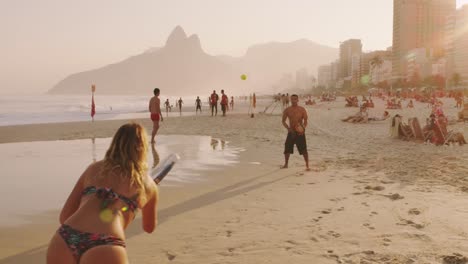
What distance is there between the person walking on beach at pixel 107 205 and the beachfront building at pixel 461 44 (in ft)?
487

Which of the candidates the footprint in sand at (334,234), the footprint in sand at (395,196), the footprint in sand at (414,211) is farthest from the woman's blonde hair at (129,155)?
the footprint in sand at (395,196)

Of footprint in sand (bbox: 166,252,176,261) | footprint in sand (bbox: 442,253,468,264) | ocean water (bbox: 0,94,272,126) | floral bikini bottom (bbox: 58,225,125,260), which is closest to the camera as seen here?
floral bikini bottom (bbox: 58,225,125,260)

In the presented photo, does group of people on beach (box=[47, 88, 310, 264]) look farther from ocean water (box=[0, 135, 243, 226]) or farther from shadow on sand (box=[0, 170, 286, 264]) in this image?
ocean water (box=[0, 135, 243, 226])

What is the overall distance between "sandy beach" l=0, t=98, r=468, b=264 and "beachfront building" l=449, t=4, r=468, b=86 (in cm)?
14225

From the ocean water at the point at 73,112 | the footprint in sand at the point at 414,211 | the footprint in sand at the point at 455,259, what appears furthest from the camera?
the ocean water at the point at 73,112

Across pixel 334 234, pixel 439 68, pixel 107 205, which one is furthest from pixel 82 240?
pixel 439 68

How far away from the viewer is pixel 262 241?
4.54 meters

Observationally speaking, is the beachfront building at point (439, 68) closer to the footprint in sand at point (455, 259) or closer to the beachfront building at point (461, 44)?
the beachfront building at point (461, 44)

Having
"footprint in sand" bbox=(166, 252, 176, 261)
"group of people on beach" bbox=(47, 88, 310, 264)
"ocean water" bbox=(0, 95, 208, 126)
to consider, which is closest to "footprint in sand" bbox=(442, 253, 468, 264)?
"footprint in sand" bbox=(166, 252, 176, 261)

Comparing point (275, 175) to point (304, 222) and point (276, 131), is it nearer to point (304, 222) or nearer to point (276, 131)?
point (304, 222)

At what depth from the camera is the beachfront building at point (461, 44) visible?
141m

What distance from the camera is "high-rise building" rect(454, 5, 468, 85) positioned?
14088 centimetres

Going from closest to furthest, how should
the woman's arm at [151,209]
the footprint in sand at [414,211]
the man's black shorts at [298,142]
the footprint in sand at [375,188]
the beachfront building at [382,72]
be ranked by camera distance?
the woman's arm at [151,209] → the footprint in sand at [414,211] → the footprint in sand at [375,188] → the man's black shorts at [298,142] → the beachfront building at [382,72]

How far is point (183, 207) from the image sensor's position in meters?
6.00
